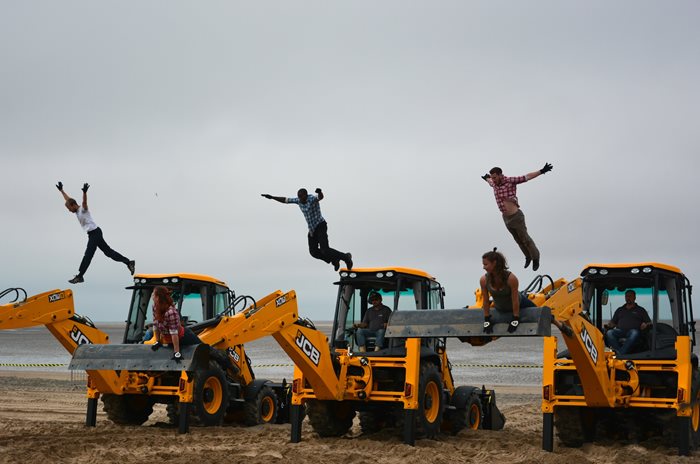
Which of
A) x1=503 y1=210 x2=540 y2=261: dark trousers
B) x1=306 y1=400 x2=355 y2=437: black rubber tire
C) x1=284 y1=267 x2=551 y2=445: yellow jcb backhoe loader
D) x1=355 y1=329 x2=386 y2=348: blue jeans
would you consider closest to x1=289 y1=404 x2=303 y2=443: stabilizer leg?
x1=284 y1=267 x2=551 y2=445: yellow jcb backhoe loader

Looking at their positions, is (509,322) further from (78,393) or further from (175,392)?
(78,393)

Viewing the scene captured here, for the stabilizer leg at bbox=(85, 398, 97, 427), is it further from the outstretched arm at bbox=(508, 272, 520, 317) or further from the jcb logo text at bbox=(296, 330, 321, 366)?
the outstretched arm at bbox=(508, 272, 520, 317)

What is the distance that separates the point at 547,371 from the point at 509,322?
10.1ft

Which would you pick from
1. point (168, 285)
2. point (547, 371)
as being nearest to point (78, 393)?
point (168, 285)

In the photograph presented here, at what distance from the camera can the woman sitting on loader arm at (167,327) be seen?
13680 mm

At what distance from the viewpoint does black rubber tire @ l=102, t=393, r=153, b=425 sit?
16641 millimetres

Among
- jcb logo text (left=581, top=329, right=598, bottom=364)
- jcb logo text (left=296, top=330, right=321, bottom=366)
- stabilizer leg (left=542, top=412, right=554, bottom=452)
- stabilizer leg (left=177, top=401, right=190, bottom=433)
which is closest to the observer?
jcb logo text (left=581, top=329, right=598, bottom=364)

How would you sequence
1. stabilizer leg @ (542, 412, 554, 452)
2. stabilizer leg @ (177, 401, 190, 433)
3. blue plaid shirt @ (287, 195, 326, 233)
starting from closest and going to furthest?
stabilizer leg @ (542, 412, 554, 452) < stabilizer leg @ (177, 401, 190, 433) < blue plaid shirt @ (287, 195, 326, 233)

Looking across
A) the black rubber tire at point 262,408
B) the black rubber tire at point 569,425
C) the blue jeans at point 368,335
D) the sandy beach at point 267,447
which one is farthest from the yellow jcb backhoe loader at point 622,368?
the black rubber tire at point 262,408

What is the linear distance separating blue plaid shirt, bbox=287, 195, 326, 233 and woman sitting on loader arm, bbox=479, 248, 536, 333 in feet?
18.0

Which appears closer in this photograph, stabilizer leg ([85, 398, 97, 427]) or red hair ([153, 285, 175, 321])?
red hair ([153, 285, 175, 321])

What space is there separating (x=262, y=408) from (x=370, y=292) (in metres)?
3.28

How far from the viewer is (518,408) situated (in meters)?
21.3

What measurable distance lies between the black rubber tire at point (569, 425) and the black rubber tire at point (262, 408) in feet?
17.9
